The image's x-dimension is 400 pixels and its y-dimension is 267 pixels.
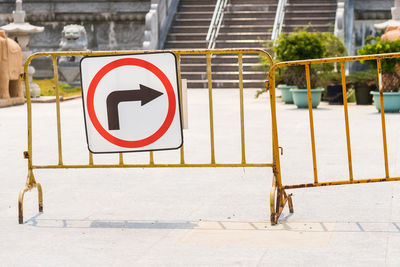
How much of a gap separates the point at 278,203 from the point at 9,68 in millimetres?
14007

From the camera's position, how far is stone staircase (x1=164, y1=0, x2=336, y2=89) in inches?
1013

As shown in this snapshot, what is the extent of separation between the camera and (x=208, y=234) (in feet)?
21.4

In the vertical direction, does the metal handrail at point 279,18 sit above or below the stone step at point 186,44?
above

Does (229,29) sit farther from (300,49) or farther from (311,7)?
(300,49)

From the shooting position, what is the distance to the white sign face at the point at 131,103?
24.2ft

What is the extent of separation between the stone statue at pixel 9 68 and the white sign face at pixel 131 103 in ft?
41.3

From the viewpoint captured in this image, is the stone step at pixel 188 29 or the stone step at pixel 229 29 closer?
the stone step at pixel 229 29

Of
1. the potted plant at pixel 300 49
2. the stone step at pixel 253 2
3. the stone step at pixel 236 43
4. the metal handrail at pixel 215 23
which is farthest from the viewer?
the stone step at pixel 253 2

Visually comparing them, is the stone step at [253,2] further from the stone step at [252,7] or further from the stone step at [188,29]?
the stone step at [188,29]

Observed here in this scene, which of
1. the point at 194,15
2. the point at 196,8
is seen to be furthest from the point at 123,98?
the point at 196,8

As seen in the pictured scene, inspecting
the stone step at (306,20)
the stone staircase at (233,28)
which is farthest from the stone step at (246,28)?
the stone step at (306,20)

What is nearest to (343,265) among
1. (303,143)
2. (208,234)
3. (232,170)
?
(208,234)

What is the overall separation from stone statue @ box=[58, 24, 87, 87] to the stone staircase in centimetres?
281

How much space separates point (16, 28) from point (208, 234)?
1719 cm
